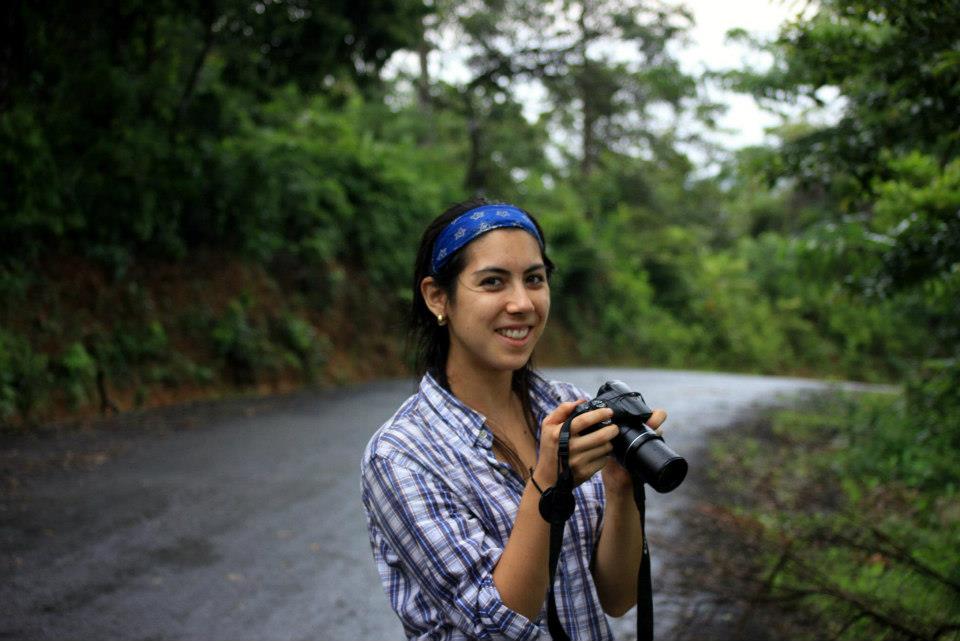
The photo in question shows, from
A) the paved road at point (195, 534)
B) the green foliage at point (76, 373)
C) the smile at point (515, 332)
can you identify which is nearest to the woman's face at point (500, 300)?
the smile at point (515, 332)

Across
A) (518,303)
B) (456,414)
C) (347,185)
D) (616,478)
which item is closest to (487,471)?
(456,414)

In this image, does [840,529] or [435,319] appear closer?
[435,319]

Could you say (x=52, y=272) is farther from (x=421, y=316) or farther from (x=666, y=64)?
(x=666, y=64)

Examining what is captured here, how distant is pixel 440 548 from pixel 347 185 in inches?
630

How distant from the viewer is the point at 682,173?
29.6 metres

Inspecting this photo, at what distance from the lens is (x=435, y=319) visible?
234 cm

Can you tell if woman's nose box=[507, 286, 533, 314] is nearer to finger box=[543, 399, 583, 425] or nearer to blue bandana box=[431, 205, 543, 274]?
blue bandana box=[431, 205, 543, 274]

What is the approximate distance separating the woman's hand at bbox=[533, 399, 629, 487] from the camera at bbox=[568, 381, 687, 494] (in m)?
0.02

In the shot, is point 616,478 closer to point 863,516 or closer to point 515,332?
point 515,332

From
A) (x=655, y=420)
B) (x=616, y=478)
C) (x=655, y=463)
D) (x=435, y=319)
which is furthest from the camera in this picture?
(x=435, y=319)

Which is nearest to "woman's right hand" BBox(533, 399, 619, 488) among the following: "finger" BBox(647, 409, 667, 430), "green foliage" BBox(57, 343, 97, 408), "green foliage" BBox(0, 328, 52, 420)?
"finger" BBox(647, 409, 667, 430)

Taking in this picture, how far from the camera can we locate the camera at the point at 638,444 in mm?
1706

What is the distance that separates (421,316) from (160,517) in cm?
429

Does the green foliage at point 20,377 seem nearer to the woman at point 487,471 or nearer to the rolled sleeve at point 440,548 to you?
the woman at point 487,471
